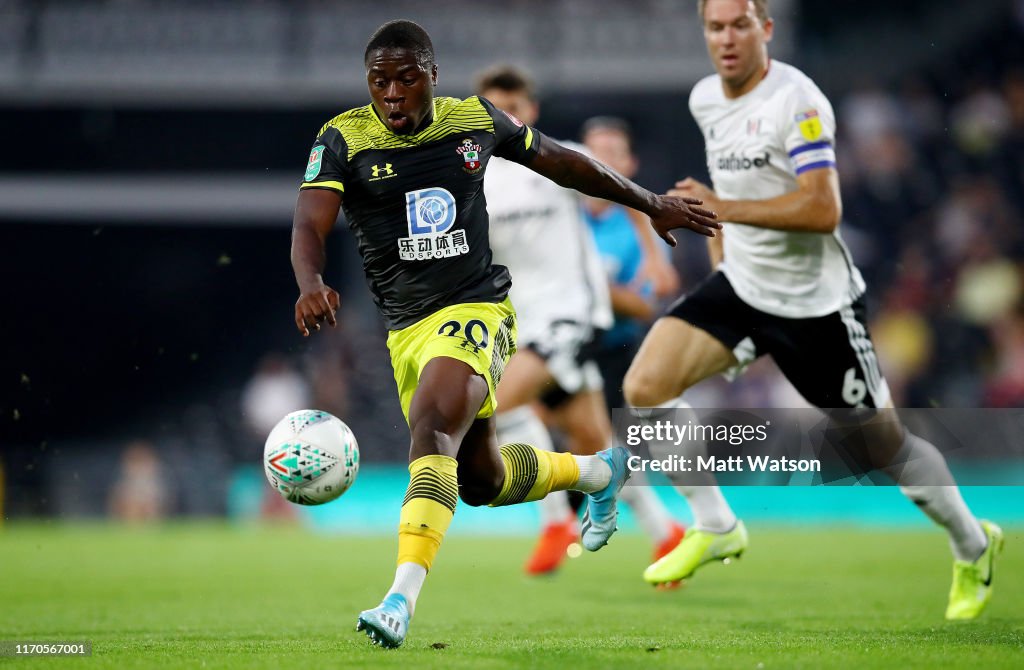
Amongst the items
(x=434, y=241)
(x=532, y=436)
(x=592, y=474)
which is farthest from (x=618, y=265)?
(x=434, y=241)

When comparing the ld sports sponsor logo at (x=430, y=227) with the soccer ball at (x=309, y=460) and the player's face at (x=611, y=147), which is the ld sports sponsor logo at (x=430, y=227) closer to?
the soccer ball at (x=309, y=460)

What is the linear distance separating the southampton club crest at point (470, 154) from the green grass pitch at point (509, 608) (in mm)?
1829

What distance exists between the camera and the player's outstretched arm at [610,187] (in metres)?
5.18

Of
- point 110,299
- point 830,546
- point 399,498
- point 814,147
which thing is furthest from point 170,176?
point 814,147

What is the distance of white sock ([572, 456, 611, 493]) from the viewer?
550 centimetres

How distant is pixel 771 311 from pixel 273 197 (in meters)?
13.7

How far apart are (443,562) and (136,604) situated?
10.6 ft

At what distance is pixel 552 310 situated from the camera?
8.28 metres

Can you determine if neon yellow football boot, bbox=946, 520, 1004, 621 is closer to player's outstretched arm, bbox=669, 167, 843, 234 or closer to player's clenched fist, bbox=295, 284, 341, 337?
player's outstretched arm, bbox=669, 167, 843, 234

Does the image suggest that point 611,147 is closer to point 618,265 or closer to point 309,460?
point 618,265

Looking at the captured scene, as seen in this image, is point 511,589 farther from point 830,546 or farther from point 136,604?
point 830,546

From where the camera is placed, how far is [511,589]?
739 cm

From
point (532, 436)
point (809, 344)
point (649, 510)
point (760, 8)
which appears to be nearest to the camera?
point (809, 344)

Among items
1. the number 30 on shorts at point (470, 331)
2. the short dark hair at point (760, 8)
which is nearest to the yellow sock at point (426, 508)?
the number 30 on shorts at point (470, 331)
